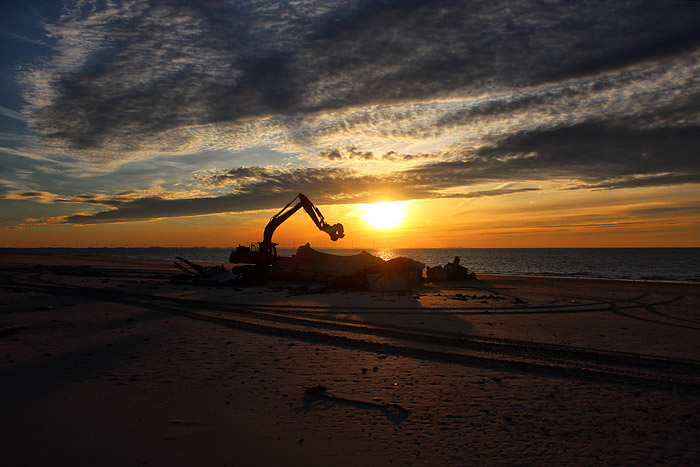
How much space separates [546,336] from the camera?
991 cm

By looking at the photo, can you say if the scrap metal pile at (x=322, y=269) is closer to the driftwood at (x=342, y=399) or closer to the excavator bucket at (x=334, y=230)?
the excavator bucket at (x=334, y=230)

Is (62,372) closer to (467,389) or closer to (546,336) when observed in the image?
(467,389)

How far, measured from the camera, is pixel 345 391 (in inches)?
229

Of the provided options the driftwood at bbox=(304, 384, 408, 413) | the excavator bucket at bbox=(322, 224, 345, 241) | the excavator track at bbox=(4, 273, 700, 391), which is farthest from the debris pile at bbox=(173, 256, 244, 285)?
the driftwood at bbox=(304, 384, 408, 413)

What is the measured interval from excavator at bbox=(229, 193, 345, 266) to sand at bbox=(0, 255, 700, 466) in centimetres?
1569

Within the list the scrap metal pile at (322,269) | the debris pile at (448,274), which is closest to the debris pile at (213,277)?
the scrap metal pile at (322,269)

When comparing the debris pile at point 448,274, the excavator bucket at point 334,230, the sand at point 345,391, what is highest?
the excavator bucket at point 334,230

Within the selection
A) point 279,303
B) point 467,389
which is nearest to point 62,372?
point 467,389

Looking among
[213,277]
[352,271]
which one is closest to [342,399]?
[352,271]

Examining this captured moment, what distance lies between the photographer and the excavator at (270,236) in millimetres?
27594

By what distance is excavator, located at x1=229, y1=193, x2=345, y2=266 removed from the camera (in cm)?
2759

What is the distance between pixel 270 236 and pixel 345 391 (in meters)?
23.7

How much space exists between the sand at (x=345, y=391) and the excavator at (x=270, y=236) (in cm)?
1569

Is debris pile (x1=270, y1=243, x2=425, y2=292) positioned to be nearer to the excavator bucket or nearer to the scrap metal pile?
the scrap metal pile
